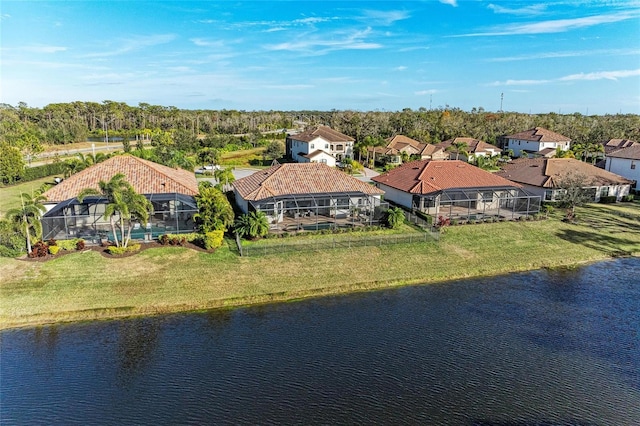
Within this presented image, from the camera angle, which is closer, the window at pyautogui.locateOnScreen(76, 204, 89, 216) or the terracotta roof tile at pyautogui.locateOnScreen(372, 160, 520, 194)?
the window at pyautogui.locateOnScreen(76, 204, 89, 216)

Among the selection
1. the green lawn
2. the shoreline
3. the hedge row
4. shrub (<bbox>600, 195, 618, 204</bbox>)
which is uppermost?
→ the hedge row

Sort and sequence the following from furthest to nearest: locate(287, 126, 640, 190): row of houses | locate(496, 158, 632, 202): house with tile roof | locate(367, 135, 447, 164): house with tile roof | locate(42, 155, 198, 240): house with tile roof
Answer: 1. locate(367, 135, 447, 164): house with tile roof
2. locate(287, 126, 640, 190): row of houses
3. locate(496, 158, 632, 202): house with tile roof
4. locate(42, 155, 198, 240): house with tile roof

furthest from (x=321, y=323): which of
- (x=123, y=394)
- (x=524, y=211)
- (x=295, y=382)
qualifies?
Answer: (x=524, y=211)

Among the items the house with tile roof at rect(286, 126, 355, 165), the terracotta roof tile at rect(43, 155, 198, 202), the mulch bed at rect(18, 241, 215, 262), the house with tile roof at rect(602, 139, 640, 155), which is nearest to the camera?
the mulch bed at rect(18, 241, 215, 262)

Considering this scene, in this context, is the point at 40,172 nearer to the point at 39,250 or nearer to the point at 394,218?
the point at 39,250

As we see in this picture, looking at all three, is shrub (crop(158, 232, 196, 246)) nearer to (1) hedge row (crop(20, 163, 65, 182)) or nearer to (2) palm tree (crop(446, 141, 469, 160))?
(1) hedge row (crop(20, 163, 65, 182))

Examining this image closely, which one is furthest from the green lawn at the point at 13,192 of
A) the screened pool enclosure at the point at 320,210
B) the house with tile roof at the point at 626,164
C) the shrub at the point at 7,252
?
the house with tile roof at the point at 626,164

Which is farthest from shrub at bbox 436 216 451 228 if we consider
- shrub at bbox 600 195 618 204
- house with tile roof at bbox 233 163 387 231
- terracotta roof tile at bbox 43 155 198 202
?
shrub at bbox 600 195 618 204

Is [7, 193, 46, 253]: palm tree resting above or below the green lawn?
above
